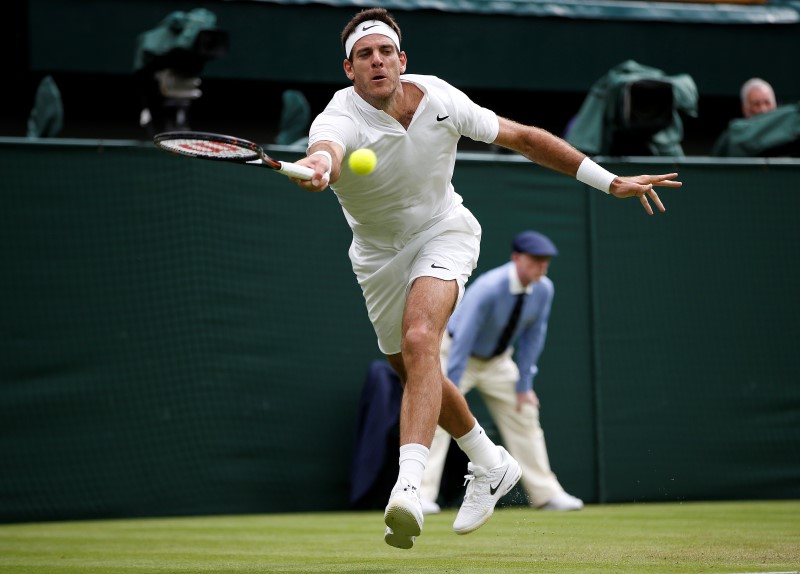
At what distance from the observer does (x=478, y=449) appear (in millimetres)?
6027

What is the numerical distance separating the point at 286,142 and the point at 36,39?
9.15ft

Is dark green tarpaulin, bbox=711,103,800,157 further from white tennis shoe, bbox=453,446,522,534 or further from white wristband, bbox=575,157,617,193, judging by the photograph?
white tennis shoe, bbox=453,446,522,534

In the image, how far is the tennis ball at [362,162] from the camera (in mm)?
5047

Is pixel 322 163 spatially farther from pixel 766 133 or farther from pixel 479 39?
pixel 479 39

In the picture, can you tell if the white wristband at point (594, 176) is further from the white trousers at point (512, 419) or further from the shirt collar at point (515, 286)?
the white trousers at point (512, 419)

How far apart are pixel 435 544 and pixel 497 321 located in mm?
2875

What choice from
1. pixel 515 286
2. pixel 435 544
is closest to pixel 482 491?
pixel 435 544

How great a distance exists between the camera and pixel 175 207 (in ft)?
30.8

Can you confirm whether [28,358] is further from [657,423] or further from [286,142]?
[657,423]

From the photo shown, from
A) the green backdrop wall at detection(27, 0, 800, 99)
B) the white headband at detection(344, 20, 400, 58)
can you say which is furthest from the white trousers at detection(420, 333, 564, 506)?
the green backdrop wall at detection(27, 0, 800, 99)

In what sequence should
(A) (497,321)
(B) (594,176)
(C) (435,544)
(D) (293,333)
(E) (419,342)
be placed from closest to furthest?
1. (E) (419,342)
2. (B) (594,176)
3. (C) (435,544)
4. (A) (497,321)
5. (D) (293,333)

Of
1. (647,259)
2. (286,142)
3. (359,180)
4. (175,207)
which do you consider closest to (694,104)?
(647,259)

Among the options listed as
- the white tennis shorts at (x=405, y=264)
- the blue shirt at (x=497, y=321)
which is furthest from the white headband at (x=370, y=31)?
the blue shirt at (x=497, y=321)

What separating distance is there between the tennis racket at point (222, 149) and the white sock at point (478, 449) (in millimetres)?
1790
